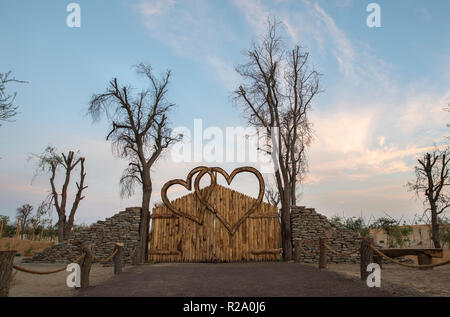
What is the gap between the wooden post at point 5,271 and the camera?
15.2ft

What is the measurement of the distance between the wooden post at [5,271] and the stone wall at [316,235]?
10.1 metres

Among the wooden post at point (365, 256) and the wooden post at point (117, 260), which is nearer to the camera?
the wooden post at point (365, 256)

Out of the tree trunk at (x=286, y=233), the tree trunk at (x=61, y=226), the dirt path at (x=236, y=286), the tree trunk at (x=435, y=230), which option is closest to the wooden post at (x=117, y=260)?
the dirt path at (x=236, y=286)

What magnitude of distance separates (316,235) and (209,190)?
4.70 m

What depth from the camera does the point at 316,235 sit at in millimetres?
13102

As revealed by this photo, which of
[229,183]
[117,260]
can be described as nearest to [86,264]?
[117,260]

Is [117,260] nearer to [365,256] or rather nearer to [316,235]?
[365,256]

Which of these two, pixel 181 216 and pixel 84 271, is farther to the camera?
pixel 181 216

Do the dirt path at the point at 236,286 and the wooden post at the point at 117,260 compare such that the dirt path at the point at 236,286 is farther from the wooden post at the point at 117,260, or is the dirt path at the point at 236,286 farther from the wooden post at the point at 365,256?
the wooden post at the point at 117,260

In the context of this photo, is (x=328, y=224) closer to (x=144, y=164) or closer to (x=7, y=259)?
(x=144, y=164)

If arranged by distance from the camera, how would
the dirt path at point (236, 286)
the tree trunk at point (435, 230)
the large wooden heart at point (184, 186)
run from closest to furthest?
the dirt path at point (236, 286), the large wooden heart at point (184, 186), the tree trunk at point (435, 230)

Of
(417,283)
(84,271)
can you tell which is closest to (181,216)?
(84,271)
